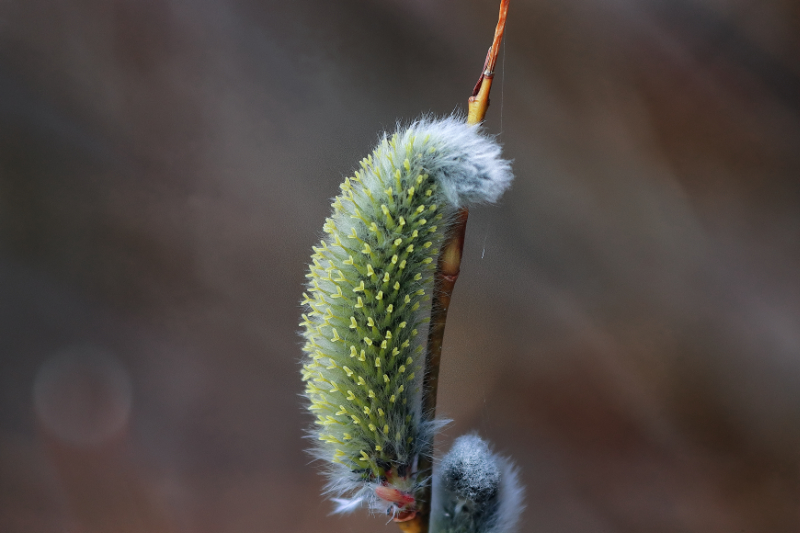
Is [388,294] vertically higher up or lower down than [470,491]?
higher up

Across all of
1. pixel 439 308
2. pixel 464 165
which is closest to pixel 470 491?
pixel 439 308

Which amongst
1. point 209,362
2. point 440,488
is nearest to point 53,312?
point 209,362

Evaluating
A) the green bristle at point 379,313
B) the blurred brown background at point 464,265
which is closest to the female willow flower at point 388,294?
the green bristle at point 379,313

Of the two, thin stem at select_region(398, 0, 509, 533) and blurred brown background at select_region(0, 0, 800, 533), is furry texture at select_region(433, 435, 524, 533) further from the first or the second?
blurred brown background at select_region(0, 0, 800, 533)

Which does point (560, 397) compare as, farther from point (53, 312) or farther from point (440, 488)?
point (53, 312)

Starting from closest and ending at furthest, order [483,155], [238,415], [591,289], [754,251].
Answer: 1. [483,155]
2. [754,251]
3. [591,289]
4. [238,415]

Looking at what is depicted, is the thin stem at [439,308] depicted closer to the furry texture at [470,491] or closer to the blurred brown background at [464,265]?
the furry texture at [470,491]

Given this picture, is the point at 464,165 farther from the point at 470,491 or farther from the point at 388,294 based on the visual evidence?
the point at 470,491
